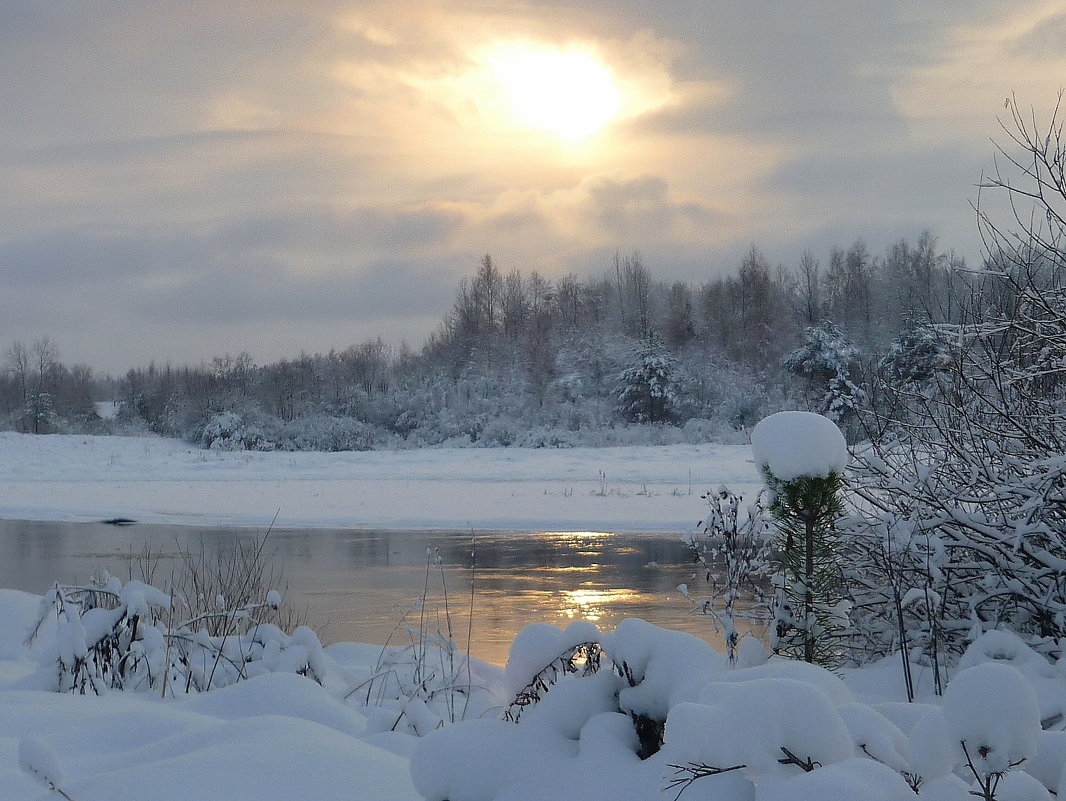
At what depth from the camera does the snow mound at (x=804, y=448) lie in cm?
263

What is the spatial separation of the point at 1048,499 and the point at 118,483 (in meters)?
25.2

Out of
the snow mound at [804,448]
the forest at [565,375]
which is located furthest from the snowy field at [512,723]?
the forest at [565,375]

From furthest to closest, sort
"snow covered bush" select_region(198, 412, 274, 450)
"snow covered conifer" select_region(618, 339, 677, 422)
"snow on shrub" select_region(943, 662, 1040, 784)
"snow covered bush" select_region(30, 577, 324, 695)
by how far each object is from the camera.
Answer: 1. "snow covered conifer" select_region(618, 339, 677, 422)
2. "snow covered bush" select_region(198, 412, 274, 450)
3. "snow covered bush" select_region(30, 577, 324, 695)
4. "snow on shrub" select_region(943, 662, 1040, 784)

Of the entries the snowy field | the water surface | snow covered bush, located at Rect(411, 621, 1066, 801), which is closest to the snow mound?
the snowy field

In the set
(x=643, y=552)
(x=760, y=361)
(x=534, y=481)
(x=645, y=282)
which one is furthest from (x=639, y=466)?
(x=645, y=282)

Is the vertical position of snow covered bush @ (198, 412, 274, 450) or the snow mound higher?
the snow mound

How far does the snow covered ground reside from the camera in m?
18.4

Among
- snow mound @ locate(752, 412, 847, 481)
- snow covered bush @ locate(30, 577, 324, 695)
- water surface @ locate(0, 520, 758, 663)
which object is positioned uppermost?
snow mound @ locate(752, 412, 847, 481)

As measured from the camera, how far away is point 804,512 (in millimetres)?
2717

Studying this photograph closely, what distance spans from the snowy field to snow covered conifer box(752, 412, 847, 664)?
348mm

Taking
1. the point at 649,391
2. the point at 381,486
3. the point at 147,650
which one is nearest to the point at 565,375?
the point at 649,391

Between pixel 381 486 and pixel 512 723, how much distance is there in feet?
73.6

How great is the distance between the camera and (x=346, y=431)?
1804 inches

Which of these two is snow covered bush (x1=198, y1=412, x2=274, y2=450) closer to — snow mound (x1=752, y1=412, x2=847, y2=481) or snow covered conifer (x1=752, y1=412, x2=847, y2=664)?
snow covered conifer (x1=752, y1=412, x2=847, y2=664)
